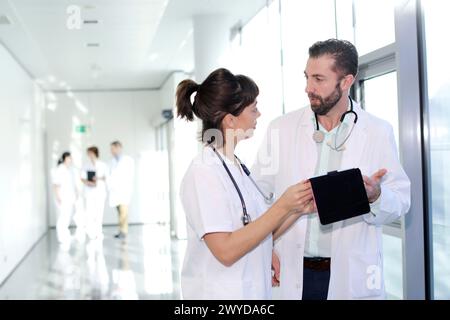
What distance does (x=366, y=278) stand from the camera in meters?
1.90

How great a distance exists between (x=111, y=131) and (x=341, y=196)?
29.0ft

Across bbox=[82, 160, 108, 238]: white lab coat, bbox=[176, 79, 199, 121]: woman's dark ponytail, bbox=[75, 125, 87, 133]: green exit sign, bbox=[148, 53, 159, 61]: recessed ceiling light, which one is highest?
bbox=[148, 53, 159, 61]: recessed ceiling light

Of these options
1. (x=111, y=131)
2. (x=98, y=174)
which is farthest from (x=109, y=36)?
(x=111, y=131)

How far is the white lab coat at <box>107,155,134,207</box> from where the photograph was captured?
825 centimetres

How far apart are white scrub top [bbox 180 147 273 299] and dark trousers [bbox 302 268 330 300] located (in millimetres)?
446

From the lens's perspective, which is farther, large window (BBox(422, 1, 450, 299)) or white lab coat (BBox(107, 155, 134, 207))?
white lab coat (BBox(107, 155, 134, 207))

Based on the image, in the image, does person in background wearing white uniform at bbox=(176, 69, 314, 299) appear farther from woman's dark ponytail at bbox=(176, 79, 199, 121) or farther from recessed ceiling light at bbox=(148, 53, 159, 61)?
recessed ceiling light at bbox=(148, 53, 159, 61)

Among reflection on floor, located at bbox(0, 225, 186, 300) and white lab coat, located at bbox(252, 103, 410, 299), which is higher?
white lab coat, located at bbox(252, 103, 410, 299)

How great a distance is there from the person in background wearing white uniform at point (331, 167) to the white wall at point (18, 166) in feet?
13.4

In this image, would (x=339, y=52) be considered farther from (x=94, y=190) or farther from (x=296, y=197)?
(x=94, y=190)

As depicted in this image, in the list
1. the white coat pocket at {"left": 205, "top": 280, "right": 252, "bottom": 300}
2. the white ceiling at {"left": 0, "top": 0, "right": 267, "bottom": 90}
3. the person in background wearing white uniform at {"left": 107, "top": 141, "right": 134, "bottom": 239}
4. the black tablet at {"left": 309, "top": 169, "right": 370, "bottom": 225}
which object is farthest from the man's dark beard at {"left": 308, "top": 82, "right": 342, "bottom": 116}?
the person in background wearing white uniform at {"left": 107, "top": 141, "right": 134, "bottom": 239}

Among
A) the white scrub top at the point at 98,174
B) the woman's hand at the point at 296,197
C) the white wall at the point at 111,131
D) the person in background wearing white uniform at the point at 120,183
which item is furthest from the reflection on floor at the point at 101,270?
the woman's hand at the point at 296,197
